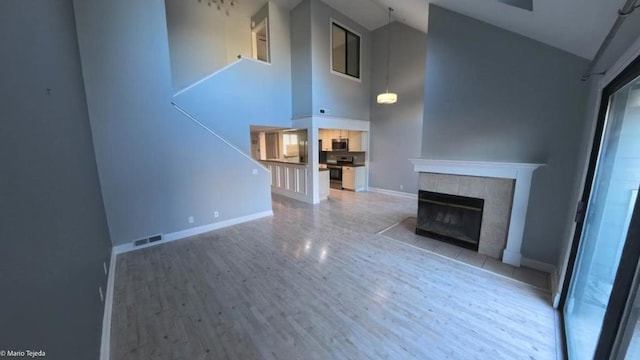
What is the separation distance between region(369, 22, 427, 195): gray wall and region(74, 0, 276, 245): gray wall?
5.06 meters

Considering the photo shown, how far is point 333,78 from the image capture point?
21.0 ft

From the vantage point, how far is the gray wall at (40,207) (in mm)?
904

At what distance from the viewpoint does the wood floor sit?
187 cm

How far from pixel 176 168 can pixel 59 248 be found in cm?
289

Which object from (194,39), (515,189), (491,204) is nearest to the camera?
(515,189)

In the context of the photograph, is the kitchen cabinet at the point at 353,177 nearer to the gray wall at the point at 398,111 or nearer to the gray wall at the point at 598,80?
the gray wall at the point at 398,111

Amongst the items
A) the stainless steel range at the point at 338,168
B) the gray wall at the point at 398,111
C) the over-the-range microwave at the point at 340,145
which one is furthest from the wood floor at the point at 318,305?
the over-the-range microwave at the point at 340,145

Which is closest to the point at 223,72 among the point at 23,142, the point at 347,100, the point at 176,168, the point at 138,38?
the point at 138,38

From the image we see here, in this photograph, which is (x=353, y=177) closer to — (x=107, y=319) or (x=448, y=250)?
(x=448, y=250)

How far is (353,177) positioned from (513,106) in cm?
507

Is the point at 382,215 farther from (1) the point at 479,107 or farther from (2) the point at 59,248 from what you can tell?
(2) the point at 59,248

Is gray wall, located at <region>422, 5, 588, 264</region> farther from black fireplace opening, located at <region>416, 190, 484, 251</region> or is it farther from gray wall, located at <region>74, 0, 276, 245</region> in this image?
gray wall, located at <region>74, 0, 276, 245</region>

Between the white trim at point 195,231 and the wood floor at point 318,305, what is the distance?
177 millimetres

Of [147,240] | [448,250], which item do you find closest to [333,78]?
[448,250]
